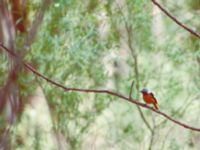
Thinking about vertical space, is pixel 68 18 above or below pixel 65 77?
above

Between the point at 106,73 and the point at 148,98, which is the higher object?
the point at 106,73

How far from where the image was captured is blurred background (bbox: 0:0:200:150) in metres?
3.93

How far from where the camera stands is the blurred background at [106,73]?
3.93 metres

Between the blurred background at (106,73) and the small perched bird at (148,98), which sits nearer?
the small perched bird at (148,98)

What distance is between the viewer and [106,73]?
14.0 feet

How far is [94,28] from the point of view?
3.96 meters

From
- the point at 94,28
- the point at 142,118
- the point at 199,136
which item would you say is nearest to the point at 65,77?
the point at 94,28

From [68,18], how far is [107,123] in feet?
3.80

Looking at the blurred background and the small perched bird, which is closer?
the small perched bird

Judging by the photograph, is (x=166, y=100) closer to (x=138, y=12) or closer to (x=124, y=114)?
(x=124, y=114)

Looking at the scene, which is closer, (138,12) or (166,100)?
(138,12)

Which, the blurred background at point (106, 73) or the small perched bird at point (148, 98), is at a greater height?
the blurred background at point (106, 73)

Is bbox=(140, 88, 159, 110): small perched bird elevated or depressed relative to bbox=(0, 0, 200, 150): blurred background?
depressed

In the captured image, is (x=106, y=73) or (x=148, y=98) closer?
(x=148, y=98)
